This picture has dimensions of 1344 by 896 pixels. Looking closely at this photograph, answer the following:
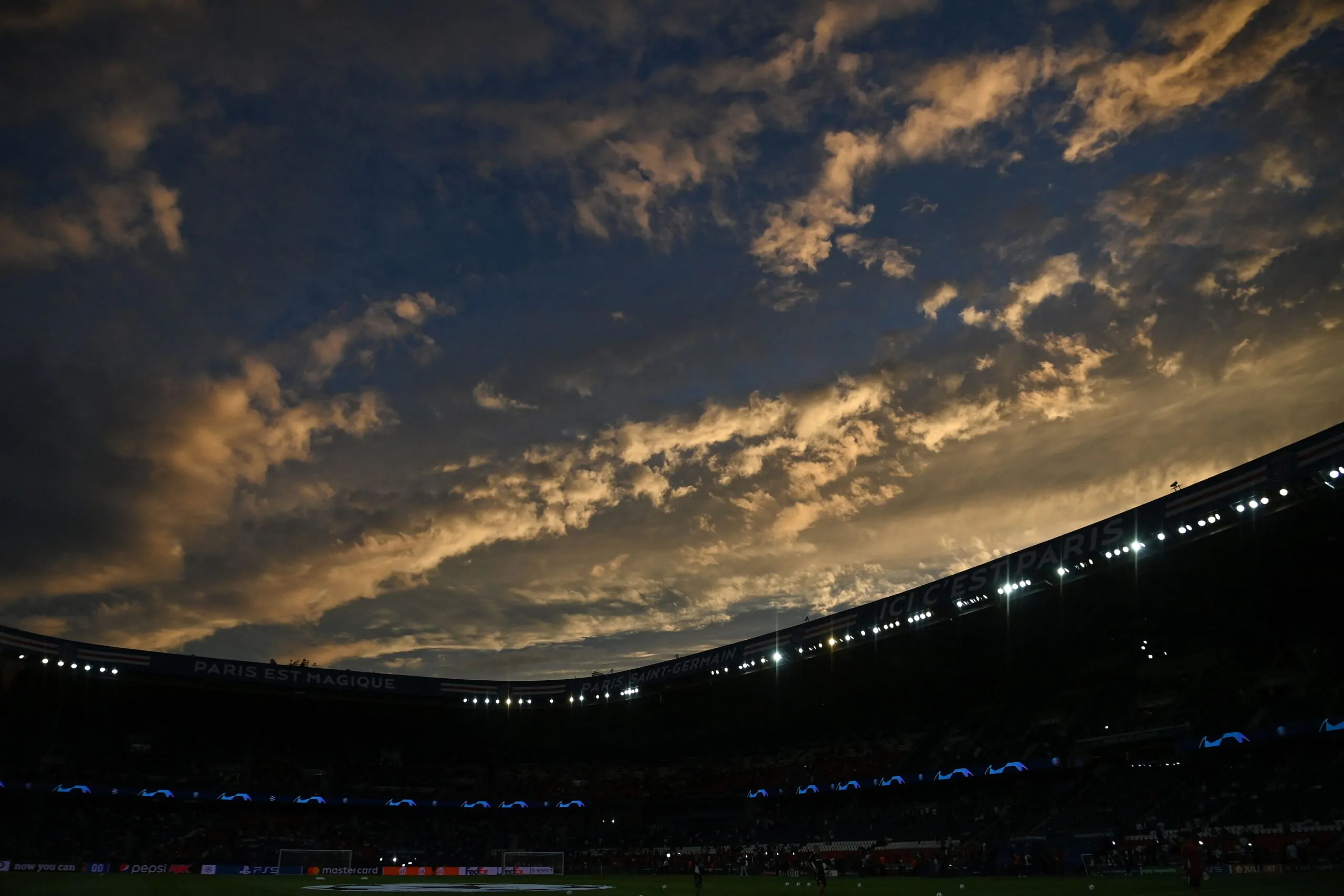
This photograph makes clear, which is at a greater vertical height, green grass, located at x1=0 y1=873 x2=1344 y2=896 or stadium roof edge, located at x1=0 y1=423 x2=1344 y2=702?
stadium roof edge, located at x1=0 y1=423 x2=1344 y2=702

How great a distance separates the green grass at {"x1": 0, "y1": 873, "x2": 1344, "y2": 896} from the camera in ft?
92.2

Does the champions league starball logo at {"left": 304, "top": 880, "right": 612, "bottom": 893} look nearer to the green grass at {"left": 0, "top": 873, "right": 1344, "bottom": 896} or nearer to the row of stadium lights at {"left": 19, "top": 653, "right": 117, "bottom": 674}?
the green grass at {"left": 0, "top": 873, "right": 1344, "bottom": 896}

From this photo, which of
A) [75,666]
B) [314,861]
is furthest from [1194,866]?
[75,666]

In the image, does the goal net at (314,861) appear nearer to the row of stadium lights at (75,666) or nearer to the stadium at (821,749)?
the stadium at (821,749)

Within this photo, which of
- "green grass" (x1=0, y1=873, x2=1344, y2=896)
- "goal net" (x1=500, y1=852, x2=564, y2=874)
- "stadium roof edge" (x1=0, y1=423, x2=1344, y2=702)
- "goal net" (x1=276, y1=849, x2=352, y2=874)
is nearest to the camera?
"green grass" (x1=0, y1=873, x2=1344, y2=896)

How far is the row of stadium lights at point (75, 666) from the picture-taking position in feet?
192

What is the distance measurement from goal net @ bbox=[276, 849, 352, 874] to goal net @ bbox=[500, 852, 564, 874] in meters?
10.7

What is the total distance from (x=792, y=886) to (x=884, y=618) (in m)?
16.4

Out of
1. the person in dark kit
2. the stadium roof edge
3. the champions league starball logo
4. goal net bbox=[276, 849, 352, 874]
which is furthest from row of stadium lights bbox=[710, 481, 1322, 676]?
goal net bbox=[276, 849, 352, 874]

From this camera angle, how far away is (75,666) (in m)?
60.0

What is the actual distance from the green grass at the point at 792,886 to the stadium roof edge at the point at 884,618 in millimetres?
12845

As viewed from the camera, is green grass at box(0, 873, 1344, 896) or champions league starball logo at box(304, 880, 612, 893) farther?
champions league starball logo at box(304, 880, 612, 893)

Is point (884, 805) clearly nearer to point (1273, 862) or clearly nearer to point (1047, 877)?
point (1047, 877)

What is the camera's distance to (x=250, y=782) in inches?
2852
